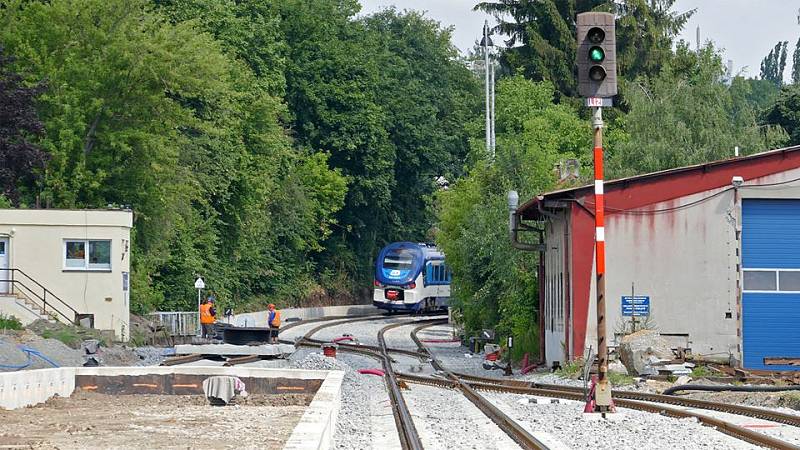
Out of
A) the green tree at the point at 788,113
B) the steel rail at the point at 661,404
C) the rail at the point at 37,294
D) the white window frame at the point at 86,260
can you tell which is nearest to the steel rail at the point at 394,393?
the steel rail at the point at 661,404

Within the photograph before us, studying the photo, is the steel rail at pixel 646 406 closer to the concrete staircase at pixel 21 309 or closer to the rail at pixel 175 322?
the concrete staircase at pixel 21 309

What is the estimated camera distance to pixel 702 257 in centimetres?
3048

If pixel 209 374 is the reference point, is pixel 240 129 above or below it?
above

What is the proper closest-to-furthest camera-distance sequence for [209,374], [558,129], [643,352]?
[209,374] → [643,352] → [558,129]

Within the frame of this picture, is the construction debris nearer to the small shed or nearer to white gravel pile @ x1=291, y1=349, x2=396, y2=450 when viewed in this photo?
the small shed

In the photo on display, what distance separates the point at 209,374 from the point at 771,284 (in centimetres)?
1346

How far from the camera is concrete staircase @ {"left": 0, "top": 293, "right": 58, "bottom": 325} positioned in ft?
127

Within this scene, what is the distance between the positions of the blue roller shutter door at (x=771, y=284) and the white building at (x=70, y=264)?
19175 millimetres

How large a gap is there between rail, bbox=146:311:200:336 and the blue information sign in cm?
1975

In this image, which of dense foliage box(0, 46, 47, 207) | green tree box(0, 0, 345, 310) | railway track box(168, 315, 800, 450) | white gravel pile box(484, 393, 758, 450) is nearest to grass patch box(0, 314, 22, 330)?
railway track box(168, 315, 800, 450)

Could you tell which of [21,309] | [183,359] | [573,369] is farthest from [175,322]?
[573,369]

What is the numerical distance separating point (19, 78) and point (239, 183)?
780 inches

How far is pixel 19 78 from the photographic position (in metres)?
42.1

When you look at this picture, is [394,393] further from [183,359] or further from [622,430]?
[183,359]
